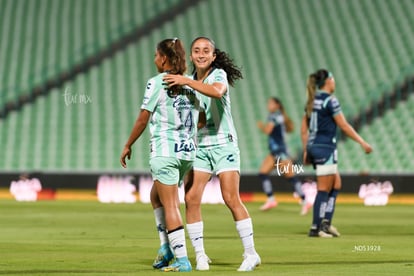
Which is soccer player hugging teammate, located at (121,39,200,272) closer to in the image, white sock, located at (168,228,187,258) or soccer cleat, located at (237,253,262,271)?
white sock, located at (168,228,187,258)

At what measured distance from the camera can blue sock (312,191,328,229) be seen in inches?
616

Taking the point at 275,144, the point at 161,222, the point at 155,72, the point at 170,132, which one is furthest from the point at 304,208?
the point at 155,72

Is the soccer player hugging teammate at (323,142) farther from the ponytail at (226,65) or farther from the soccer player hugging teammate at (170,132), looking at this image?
the soccer player hugging teammate at (170,132)

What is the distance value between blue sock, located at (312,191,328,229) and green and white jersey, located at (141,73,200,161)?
5481 millimetres

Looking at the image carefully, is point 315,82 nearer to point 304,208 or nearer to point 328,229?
point 328,229

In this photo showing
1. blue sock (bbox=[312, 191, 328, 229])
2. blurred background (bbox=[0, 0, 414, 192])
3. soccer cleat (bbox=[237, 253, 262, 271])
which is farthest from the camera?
blurred background (bbox=[0, 0, 414, 192])

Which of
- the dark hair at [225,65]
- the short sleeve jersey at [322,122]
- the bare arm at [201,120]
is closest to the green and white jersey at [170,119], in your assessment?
the bare arm at [201,120]

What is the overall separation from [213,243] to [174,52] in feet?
14.2

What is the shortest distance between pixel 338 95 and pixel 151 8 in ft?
25.9

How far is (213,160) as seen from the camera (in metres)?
10.8

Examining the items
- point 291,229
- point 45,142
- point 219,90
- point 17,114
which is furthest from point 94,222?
point 17,114

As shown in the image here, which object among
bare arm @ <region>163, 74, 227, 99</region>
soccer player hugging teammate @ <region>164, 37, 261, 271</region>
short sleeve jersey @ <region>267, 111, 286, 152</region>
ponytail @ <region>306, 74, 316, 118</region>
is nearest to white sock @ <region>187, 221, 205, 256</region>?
soccer player hugging teammate @ <region>164, 37, 261, 271</region>

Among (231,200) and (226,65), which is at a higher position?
(226,65)

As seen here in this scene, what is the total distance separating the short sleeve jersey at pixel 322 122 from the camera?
1585cm
